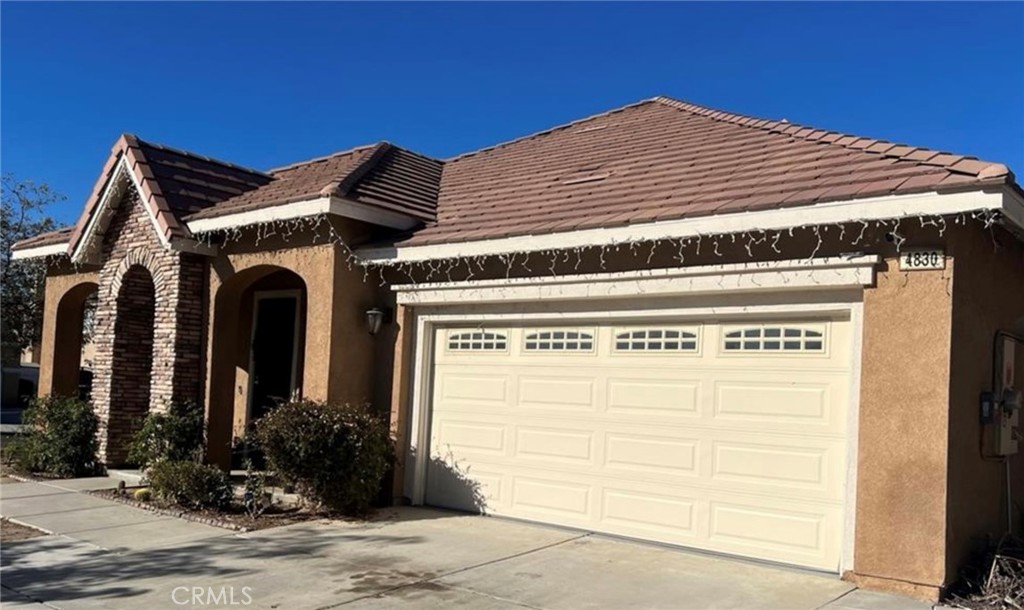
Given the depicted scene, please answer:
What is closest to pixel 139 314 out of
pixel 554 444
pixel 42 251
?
pixel 42 251

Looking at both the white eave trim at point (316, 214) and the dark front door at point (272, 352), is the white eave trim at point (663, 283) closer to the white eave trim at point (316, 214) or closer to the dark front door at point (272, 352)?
the white eave trim at point (316, 214)

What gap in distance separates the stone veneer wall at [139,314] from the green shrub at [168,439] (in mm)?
433

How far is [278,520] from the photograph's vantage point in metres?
8.98

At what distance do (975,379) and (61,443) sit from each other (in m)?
11.8

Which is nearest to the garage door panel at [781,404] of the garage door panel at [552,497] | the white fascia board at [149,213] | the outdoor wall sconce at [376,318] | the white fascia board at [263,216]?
the garage door panel at [552,497]

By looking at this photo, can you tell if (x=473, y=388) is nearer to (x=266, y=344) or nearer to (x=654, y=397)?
(x=654, y=397)

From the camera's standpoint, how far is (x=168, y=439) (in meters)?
11.0

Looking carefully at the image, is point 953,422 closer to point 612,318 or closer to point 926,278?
point 926,278

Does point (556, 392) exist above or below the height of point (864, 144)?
below

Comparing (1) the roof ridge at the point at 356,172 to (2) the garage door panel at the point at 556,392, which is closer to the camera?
(2) the garage door panel at the point at 556,392

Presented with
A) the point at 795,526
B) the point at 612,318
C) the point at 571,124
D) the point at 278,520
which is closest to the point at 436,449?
the point at 278,520

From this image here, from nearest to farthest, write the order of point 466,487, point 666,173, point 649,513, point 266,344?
1. point 649,513
2. point 666,173
3. point 466,487
4. point 266,344

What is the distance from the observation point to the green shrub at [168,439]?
10906 mm

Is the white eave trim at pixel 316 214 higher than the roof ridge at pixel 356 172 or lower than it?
lower
